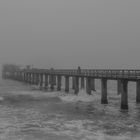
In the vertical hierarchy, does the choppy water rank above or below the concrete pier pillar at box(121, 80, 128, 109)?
below

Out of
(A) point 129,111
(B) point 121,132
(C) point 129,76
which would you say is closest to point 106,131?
(B) point 121,132

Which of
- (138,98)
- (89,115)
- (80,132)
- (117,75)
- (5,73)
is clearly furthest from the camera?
(5,73)

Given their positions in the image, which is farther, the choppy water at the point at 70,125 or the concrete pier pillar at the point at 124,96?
the concrete pier pillar at the point at 124,96

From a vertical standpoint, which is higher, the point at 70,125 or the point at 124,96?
the point at 124,96

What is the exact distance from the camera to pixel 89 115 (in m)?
26.6

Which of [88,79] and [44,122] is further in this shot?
[88,79]

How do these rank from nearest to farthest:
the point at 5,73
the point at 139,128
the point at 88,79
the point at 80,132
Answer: the point at 80,132, the point at 139,128, the point at 88,79, the point at 5,73

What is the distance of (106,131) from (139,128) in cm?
282

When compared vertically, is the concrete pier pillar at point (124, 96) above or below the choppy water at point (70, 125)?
above

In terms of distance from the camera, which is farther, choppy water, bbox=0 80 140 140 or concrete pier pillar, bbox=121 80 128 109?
concrete pier pillar, bbox=121 80 128 109

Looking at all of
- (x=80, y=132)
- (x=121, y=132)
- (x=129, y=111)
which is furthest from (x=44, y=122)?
(x=129, y=111)

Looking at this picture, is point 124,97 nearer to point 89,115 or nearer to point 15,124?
point 89,115

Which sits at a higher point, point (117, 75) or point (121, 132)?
point (117, 75)

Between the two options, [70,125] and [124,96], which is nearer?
[70,125]
